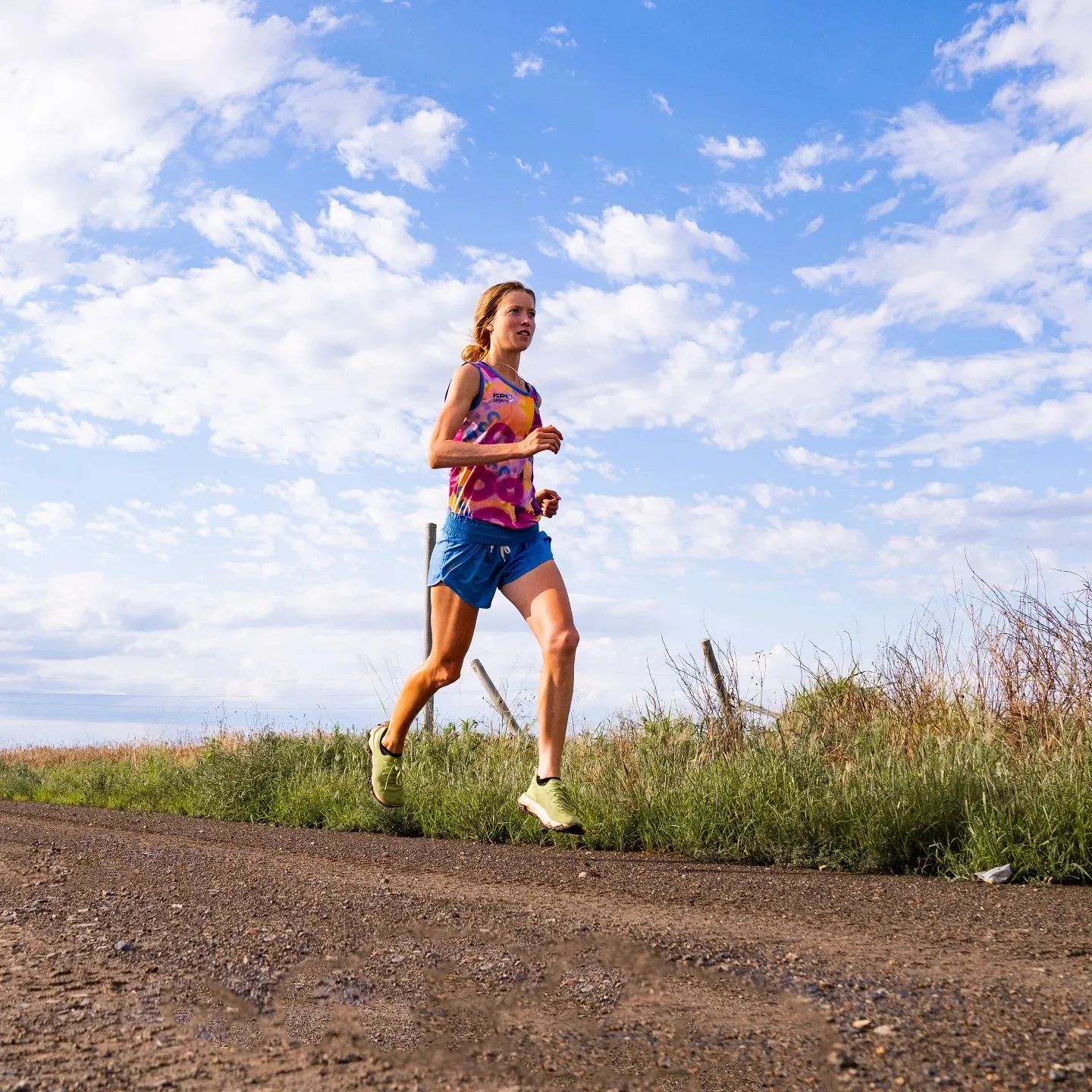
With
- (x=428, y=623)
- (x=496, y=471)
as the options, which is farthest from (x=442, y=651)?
(x=428, y=623)

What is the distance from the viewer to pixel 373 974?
3.04 metres

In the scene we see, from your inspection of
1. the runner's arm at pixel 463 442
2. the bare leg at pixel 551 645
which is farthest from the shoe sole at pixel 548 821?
the runner's arm at pixel 463 442

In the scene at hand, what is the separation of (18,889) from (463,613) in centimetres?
236

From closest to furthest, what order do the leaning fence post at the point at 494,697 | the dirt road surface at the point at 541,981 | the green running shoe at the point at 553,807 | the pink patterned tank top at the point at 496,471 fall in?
the dirt road surface at the point at 541,981
the green running shoe at the point at 553,807
the pink patterned tank top at the point at 496,471
the leaning fence post at the point at 494,697

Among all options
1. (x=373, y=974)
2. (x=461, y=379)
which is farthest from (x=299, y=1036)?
(x=461, y=379)

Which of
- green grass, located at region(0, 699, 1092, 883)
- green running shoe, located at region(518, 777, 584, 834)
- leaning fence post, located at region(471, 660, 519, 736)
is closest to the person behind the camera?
green grass, located at region(0, 699, 1092, 883)

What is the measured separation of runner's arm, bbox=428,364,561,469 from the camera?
16.6ft

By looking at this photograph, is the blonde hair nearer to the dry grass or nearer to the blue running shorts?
the blue running shorts

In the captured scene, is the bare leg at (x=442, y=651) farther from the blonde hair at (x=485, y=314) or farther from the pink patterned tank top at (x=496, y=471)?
the blonde hair at (x=485, y=314)

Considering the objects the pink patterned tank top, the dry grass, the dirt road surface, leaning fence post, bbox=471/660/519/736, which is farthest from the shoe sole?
the dry grass

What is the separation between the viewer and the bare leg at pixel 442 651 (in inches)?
225

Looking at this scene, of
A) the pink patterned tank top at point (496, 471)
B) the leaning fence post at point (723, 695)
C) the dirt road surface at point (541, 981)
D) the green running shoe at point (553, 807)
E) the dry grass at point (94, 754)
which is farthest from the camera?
the dry grass at point (94, 754)

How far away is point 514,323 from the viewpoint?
5730 mm

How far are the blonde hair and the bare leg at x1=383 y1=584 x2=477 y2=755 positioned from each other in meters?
1.29
